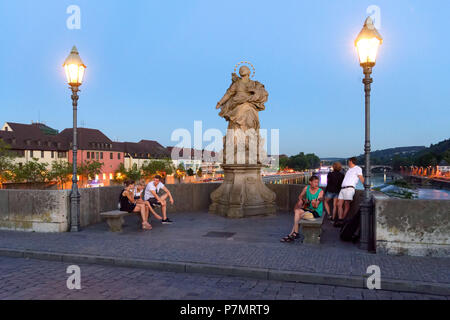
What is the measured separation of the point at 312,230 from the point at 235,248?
1.64m

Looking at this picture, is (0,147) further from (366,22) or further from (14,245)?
(366,22)

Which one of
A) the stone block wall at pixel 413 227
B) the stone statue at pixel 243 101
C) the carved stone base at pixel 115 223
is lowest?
the carved stone base at pixel 115 223

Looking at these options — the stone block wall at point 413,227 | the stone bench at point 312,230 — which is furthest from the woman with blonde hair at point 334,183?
the stone block wall at point 413,227

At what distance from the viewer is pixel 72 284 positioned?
539 centimetres

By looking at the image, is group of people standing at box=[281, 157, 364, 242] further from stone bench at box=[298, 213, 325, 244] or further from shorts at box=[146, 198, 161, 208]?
shorts at box=[146, 198, 161, 208]

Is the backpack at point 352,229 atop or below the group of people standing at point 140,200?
below

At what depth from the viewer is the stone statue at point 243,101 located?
12172mm

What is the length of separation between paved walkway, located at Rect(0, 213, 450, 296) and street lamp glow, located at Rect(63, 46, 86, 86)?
13.0 feet

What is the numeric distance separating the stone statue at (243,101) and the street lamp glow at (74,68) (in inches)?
182

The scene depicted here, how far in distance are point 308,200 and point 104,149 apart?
84.3 m

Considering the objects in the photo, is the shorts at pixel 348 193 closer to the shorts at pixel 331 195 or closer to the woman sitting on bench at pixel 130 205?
the shorts at pixel 331 195

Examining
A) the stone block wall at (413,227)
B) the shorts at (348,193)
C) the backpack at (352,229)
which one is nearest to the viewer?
the stone block wall at (413,227)

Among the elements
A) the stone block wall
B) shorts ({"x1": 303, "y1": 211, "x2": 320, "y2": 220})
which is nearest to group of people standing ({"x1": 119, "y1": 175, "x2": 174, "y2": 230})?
shorts ({"x1": 303, "y1": 211, "x2": 320, "y2": 220})

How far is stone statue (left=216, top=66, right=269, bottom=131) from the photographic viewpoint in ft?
39.9
